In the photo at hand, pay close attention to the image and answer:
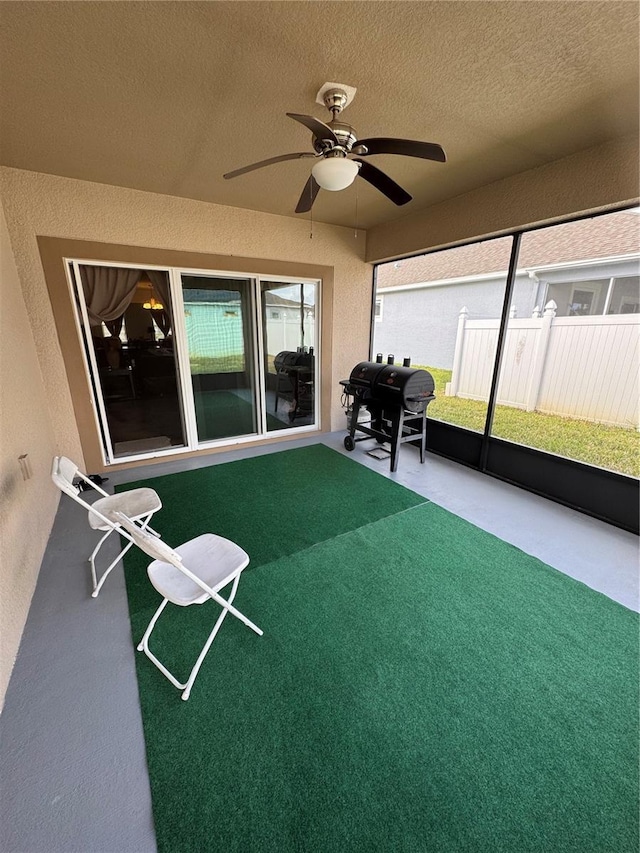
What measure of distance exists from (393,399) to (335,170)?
2331 millimetres

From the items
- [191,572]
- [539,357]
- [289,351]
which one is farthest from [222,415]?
[539,357]

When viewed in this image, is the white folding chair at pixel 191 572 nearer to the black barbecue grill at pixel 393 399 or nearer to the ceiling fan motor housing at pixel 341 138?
the ceiling fan motor housing at pixel 341 138

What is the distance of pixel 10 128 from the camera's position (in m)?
2.14

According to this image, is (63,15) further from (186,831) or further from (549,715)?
(549,715)

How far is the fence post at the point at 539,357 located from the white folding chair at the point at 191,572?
11.2 ft

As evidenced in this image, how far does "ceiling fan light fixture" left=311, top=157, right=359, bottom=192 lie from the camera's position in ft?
5.47

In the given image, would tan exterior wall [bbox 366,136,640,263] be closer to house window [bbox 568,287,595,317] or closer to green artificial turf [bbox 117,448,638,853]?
house window [bbox 568,287,595,317]

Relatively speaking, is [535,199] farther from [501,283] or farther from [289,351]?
[289,351]

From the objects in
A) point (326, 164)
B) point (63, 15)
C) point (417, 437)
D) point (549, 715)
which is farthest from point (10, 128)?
point (549, 715)

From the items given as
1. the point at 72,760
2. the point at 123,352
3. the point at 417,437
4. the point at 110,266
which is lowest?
the point at 72,760

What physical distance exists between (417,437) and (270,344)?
2.17m

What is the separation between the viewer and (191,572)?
1.53 metres

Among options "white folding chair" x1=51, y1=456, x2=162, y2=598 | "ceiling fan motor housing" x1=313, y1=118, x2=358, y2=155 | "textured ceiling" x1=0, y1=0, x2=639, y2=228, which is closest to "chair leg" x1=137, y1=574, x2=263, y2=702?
"white folding chair" x1=51, y1=456, x2=162, y2=598

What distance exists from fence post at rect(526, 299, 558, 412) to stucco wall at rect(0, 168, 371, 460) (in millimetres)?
2466
